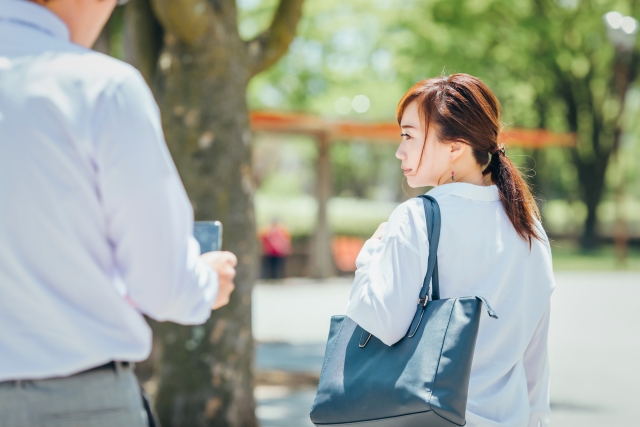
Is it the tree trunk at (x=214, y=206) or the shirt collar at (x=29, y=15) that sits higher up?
the shirt collar at (x=29, y=15)

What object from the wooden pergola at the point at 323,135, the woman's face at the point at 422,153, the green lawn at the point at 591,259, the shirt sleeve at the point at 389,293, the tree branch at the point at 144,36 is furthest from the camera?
the green lawn at the point at 591,259

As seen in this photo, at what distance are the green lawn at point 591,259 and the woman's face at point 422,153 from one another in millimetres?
17674

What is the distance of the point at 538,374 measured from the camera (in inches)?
96.4

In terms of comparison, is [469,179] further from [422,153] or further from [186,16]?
[186,16]

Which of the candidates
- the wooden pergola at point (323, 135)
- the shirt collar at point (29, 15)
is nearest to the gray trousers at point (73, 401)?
the shirt collar at point (29, 15)

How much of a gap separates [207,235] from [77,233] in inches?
20.5

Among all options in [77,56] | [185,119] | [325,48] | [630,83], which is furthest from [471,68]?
[630,83]

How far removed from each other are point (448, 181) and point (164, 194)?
1.15 metres

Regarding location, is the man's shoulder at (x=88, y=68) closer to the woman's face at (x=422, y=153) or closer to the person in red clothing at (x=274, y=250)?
the woman's face at (x=422, y=153)

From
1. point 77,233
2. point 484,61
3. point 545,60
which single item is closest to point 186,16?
point 77,233

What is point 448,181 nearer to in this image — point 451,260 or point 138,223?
point 451,260

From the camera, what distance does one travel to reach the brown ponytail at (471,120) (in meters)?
2.38

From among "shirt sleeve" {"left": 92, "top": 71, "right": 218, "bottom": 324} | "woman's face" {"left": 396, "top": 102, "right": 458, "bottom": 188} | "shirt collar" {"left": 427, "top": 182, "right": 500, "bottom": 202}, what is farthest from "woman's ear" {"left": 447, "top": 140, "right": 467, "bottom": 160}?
"shirt sleeve" {"left": 92, "top": 71, "right": 218, "bottom": 324}

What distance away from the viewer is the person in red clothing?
64.7 feet
